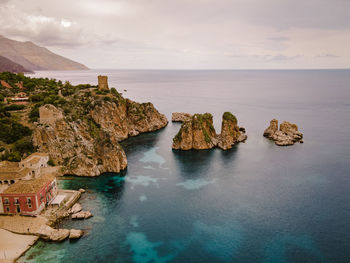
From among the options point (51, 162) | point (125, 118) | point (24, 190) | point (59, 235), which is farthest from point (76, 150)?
point (125, 118)

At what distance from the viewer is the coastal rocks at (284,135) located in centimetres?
8550

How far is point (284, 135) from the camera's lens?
89188 millimetres

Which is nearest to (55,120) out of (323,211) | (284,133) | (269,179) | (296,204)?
(269,179)

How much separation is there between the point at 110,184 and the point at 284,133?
6641 cm

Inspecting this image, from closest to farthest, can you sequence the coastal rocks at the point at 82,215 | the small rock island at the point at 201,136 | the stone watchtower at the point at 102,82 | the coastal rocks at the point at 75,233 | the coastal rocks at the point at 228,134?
Result: the coastal rocks at the point at 75,233, the coastal rocks at the point at 82,215, the small rock island at the point at 201,136, the coastal rocks at the point at 228,134, the stone watchtower at the point at 102,82

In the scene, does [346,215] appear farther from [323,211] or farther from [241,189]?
[241,189]

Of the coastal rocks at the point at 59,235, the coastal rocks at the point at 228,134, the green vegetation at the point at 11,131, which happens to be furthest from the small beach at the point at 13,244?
the coastal rocks at the point at 228,134

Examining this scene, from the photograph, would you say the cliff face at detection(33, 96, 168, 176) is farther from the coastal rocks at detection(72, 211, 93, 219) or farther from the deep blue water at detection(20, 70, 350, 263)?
the coastal rocks at detection(72, 211, 93, 219)

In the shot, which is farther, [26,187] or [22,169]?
[22,169]

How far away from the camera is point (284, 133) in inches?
3563

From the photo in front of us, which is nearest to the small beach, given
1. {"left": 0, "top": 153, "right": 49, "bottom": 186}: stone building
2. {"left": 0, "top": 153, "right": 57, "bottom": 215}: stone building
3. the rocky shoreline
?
the rocky shoreline

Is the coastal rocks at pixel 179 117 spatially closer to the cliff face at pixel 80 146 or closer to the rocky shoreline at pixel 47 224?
the cliff face at pixel 80 146

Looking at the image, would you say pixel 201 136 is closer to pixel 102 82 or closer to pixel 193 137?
pixel 193 137

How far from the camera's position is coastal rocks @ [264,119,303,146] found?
281 feet
